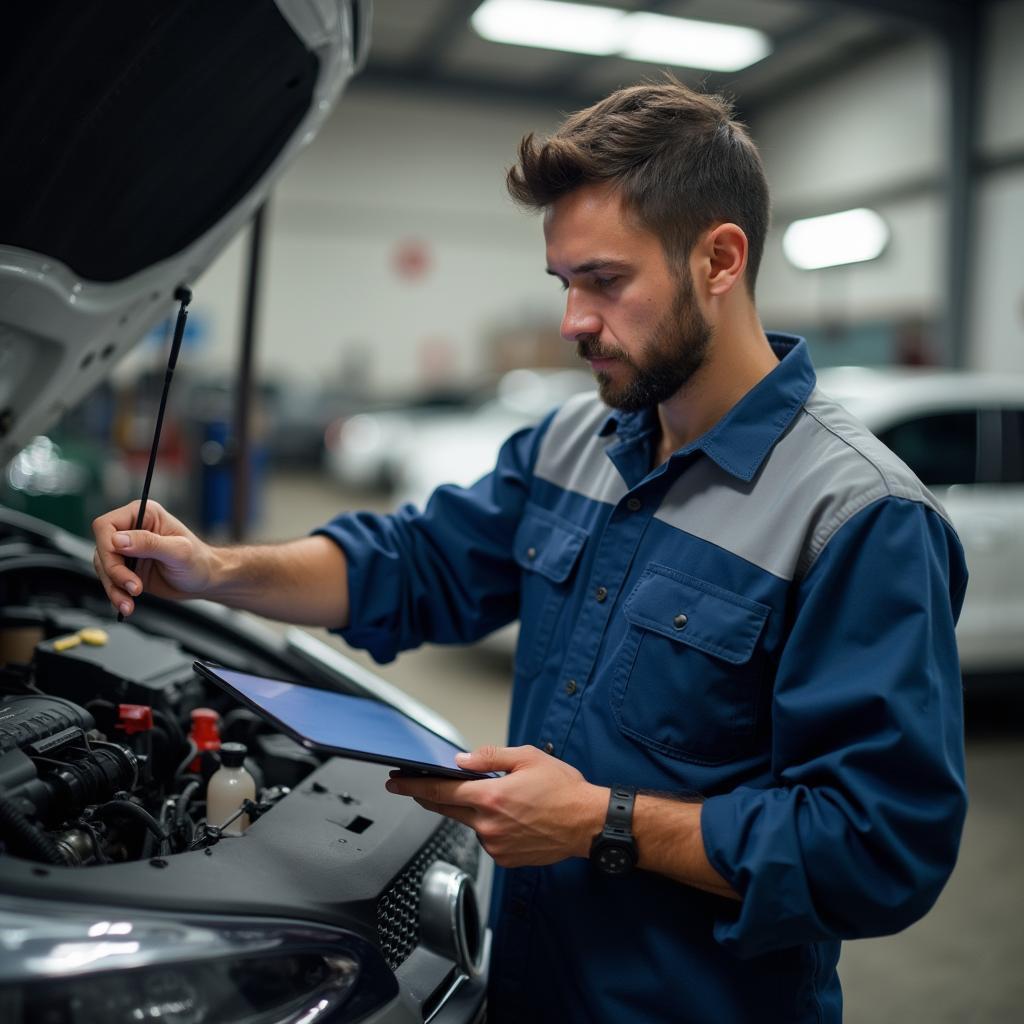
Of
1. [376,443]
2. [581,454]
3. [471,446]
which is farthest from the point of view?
[376,443]

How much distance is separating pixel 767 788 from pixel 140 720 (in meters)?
0.85

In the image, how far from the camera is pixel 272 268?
39.2ft

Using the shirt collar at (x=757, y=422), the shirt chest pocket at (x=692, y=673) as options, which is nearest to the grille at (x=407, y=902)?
the shirt chest pocket at (x=692, y=673)

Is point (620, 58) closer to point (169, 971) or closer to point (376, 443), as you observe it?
point (376, 443)

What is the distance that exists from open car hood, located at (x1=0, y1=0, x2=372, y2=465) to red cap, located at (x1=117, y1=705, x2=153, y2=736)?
55cm

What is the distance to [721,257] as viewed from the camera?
122cm

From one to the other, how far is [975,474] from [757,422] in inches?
125

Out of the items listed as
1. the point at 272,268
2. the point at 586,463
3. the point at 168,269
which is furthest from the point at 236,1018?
the point at 272,268

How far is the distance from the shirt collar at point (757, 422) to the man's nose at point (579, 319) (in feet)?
0.63

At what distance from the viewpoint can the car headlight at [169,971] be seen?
0.82m

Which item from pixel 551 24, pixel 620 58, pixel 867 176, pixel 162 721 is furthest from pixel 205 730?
pixel 867 176

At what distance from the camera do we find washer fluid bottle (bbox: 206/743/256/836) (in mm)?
1298

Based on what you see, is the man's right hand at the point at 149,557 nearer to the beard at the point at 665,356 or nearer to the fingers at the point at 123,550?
the fingers at the point at 123,550

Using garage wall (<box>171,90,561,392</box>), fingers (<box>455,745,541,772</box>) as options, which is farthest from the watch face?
garage wall (<box>171,90,561,392</box>)
